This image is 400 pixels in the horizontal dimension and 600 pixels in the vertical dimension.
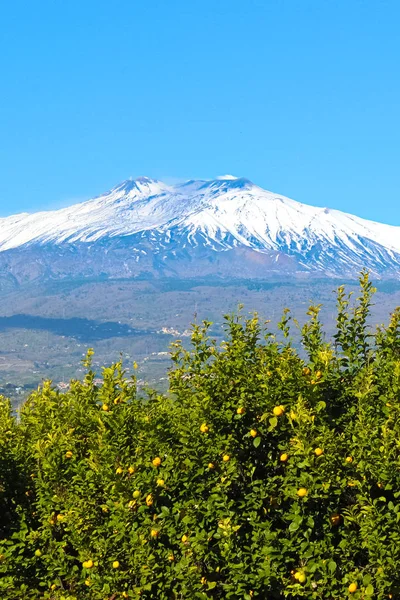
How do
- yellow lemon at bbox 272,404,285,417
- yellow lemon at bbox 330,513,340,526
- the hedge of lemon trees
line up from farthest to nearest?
yellow lemon at bbox 272,404,285,417 < yellow lemon at bbox 330,513,340,526 < the hedge of lemon trees

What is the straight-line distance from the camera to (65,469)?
508 inches

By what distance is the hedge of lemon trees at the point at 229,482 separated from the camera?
1034 centimetres

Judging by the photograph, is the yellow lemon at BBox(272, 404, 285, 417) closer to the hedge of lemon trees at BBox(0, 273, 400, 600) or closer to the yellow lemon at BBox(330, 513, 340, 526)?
the hedge of lemon trees at BBox(0, 273, 400, 600)

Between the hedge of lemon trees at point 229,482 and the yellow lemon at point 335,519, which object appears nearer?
the hedge of lemon trees at point 229,482

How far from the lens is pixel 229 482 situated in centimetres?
1103

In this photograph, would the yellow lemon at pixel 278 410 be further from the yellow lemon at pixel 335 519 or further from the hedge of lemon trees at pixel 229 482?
the yellow lemon at pixel 335 519

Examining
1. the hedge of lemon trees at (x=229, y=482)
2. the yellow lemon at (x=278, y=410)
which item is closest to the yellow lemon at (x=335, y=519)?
the hedge of lemon trees at (x=229, y=482)

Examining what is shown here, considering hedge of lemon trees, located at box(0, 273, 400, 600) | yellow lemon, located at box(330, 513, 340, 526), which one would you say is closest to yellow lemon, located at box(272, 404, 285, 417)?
hedge of lemon trees, located at box(0, 273, 400, 600)

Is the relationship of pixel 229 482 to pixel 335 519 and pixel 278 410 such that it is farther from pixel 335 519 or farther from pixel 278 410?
pixel 335 519

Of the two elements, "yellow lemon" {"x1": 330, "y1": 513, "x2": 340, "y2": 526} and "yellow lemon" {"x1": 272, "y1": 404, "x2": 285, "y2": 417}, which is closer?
"yellow lemon" {"x1": 330, "y1": 513, "x2": 340, "y2": 526}

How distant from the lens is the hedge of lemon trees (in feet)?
33.9

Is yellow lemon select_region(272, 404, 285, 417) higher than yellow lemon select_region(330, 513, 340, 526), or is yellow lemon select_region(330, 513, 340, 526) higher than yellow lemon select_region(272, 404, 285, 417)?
yellow lemon select_region(272, 404, 285, 417)

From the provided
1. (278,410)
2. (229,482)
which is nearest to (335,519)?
(229,482)

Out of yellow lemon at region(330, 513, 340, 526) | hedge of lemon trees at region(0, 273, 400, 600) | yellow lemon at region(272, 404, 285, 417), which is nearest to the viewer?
hedge of lemon trees at region(0, 273, 400, 600)
